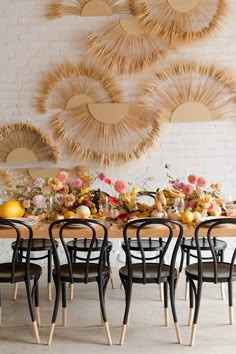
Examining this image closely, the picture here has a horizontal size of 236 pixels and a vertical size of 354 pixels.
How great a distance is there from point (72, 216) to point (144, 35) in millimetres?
2282

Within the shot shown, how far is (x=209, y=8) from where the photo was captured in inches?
205

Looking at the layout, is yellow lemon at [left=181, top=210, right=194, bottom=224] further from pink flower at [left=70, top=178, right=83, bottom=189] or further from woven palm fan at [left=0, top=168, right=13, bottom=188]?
woven palm fan at [left=0, top=168, right=13, bottom=188]

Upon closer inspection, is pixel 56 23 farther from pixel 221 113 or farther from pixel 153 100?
pixel 221 113

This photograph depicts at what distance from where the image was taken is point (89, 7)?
17.3 ft

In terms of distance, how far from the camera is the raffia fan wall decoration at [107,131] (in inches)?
209

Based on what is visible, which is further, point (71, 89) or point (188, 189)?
point (71, 89)

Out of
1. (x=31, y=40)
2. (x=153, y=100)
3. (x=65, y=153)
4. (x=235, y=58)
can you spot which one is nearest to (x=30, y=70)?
(x=31, y=40)

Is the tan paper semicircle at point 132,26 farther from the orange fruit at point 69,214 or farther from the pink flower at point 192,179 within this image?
the orange fruit at point 69,214

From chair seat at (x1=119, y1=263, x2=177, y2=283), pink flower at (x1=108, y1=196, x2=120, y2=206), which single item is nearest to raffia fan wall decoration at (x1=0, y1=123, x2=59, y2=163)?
pink flower at (x1=108, y1=196, x2=120, y2=206)

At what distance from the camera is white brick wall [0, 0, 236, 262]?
531 centimetres

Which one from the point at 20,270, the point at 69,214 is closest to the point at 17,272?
the point at 20,270

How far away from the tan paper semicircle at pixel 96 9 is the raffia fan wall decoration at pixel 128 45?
13 cm

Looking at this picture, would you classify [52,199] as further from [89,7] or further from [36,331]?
[89,7]

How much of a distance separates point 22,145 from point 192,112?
1704mm
